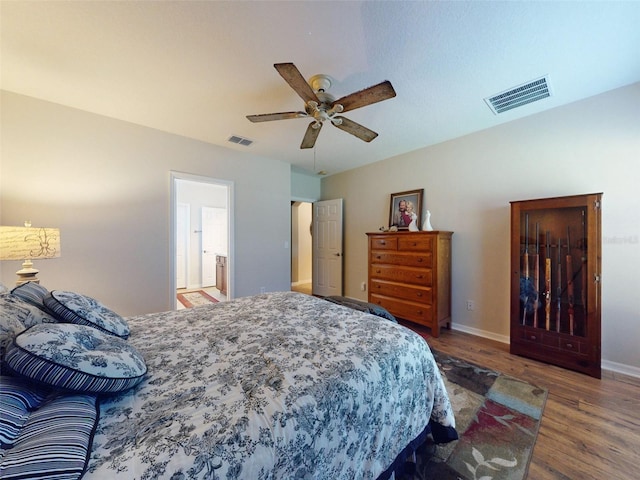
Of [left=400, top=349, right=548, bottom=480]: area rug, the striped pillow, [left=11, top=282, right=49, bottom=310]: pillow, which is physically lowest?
[left=400, top=349, right=548, bottom=480]: area rug

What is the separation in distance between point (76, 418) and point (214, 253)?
18.2ft

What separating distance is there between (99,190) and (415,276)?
3832 millimetres

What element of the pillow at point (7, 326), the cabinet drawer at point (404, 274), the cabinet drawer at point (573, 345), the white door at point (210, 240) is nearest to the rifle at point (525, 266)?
the cabinet drawer at point (573, 345)

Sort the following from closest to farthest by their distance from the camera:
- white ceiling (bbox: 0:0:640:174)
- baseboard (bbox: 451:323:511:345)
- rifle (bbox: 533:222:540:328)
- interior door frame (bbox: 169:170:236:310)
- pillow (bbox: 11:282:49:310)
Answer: pillow (bbox: 11:282:49:310), white ceiling (bbox: 0:0:640:174), rifle (bbox: 533:222:540:328), baseboard (bbox: 451:323:511:345), interior door frame (bbox: 169:170:236:310)

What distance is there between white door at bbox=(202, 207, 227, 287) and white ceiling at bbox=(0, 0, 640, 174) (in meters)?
3.45

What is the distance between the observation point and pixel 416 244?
314 centimetres

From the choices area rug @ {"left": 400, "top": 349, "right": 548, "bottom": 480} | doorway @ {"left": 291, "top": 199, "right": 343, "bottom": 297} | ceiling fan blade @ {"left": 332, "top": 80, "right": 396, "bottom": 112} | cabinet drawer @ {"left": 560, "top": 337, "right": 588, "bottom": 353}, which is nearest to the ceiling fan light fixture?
ceiling fan blade @ {"left": 332, "top": 80, "right": 396, "bottom": 112}

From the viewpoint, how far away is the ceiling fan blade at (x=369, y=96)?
62.1 inches

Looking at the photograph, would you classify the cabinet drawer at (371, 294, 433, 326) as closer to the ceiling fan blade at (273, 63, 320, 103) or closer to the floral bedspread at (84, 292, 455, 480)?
the floral bedspread at (84, 292, 455, 480)

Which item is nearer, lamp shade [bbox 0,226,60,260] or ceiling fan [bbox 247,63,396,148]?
ceiling fan [bbox 247,63,396,148]

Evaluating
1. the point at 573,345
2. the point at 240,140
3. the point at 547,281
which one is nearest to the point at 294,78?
the point at 240,140

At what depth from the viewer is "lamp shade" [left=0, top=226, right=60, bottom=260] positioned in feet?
6.04

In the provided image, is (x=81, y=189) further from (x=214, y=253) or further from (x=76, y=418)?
(x=214, y=253)

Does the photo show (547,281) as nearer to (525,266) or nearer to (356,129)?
(525,266)
